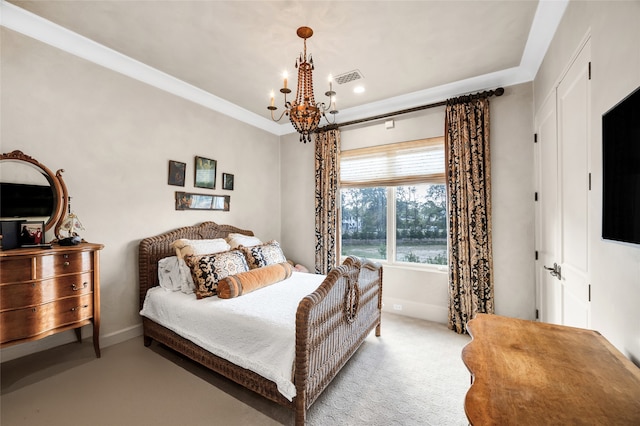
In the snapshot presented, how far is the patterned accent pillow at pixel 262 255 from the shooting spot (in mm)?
3153

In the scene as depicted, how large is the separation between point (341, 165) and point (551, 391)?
375 centimetres

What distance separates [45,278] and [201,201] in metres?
1.74

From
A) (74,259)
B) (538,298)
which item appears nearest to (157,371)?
(74,259)

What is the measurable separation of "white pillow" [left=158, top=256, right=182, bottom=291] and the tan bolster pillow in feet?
2.04

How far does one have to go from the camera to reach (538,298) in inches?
112

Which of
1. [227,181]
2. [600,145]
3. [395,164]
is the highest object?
[395,164]

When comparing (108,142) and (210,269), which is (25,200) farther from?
(210,269)

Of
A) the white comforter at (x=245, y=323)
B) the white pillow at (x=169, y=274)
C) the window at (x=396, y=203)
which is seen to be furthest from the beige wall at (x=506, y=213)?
the white pillow at (x=169, y=274)

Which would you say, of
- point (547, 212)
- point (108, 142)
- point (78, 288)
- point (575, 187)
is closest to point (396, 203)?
point (547, 212)

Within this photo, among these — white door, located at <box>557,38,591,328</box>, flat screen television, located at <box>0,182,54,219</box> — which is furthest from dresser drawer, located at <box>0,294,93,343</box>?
white door, located at <box>557,38,591,328</box>

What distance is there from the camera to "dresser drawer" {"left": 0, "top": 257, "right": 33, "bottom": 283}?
189 cm

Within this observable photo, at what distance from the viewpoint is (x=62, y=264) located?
7.11 ft

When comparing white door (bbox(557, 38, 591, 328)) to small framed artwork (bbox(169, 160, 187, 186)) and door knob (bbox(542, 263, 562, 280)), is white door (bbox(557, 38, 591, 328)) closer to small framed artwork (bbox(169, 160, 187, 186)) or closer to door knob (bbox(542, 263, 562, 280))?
door knob (bbox(542, 263, 562, 280))

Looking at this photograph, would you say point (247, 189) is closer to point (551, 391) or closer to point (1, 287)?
point (1, 287)
